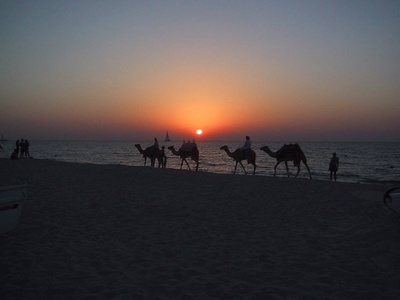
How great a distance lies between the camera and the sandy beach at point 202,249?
15.0 feet

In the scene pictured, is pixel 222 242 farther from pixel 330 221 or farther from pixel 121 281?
pixel 330 221

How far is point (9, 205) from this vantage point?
581 cm

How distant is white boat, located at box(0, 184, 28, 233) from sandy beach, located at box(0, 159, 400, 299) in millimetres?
405

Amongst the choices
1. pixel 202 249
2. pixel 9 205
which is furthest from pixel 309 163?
pixel 9 205

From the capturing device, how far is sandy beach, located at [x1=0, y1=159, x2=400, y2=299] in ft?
15.0

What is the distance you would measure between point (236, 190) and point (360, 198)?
5.04 m

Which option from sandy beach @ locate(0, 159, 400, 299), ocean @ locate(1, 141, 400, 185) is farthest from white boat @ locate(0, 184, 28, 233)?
ocean @ locate(1, 141, 400, 185)

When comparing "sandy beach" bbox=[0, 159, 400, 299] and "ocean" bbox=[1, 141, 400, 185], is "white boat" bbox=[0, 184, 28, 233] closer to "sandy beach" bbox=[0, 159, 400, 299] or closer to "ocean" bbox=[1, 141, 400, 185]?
"sandy beach" bbox=[0, 159, 400, 299]

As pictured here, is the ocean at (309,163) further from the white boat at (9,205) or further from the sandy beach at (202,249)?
the white boat at (9,205)

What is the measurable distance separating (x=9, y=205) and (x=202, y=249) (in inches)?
152

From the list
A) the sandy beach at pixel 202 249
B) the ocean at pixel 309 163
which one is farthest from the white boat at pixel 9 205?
the ocean at pixel 309 163

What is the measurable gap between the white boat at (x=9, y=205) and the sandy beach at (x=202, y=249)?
405 millimetres

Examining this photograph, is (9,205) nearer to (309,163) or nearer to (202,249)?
(202,249)

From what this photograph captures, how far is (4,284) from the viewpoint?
464 centimetres
